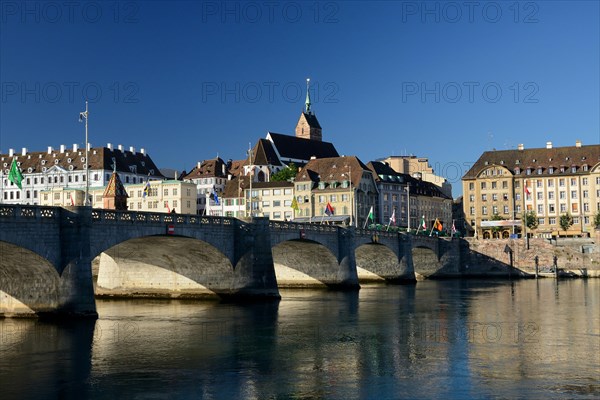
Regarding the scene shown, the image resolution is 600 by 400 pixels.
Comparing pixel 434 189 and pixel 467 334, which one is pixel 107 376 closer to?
pixel 467 334

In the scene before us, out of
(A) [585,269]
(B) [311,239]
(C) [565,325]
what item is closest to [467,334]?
(C) [565,325]

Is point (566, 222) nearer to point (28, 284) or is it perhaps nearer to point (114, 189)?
point (114, 189)

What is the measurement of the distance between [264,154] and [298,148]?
47.7ft

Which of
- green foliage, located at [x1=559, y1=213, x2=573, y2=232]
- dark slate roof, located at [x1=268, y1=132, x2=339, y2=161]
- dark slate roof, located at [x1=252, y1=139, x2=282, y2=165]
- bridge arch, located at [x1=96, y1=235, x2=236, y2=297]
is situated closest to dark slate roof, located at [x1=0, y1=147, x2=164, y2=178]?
dark slate roof, located at [x1=252, y1=139, x2=282, y2=165]

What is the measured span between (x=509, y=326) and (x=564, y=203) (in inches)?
3900

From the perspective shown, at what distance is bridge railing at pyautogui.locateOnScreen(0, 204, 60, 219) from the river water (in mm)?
6414

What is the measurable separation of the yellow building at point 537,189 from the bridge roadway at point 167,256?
33.7 meters

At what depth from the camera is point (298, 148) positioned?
179 metres

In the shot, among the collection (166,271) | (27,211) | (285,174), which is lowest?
(166,271)

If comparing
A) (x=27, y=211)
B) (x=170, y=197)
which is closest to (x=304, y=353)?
(x=27, y=211)

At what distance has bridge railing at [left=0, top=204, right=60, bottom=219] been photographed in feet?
144

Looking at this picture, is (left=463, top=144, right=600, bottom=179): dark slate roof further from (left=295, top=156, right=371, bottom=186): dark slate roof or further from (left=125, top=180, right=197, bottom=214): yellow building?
(left=125, top=180, right=197, bottom=214): yellow building

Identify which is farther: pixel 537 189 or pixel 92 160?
pixel 92 160

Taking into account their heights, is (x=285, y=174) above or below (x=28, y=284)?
above
